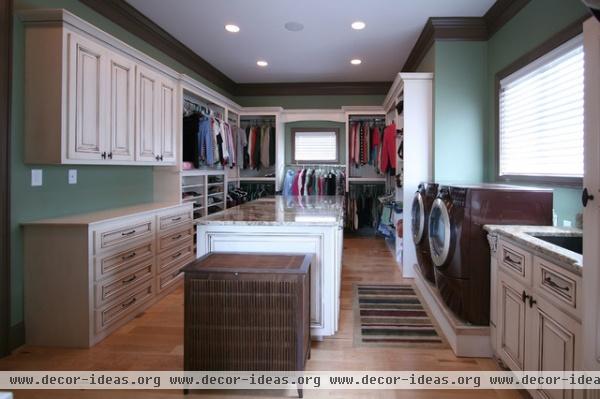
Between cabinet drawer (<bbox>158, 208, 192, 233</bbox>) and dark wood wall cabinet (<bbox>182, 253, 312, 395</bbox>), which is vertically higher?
cabinet drawer (<bbox>158, 208, 192, 233</bbox>)

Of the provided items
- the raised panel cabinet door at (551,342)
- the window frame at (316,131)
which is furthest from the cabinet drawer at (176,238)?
the window frame at (316,131)

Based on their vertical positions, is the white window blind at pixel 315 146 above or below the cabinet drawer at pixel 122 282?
above

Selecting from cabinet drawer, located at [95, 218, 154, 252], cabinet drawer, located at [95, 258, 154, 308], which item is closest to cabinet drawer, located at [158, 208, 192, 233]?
cabinet drawer, located at [95, 218, 154, 252]

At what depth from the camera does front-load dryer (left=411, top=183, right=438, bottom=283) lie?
10.7 ft

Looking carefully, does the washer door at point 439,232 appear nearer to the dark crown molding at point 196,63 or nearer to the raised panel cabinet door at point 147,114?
A: the raised panel cabinet door at point 147,114

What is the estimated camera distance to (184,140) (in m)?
4.53

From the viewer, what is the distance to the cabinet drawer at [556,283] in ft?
4.78

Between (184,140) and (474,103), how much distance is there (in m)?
3.22

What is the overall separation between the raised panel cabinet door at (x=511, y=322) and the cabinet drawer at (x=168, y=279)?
101 inches

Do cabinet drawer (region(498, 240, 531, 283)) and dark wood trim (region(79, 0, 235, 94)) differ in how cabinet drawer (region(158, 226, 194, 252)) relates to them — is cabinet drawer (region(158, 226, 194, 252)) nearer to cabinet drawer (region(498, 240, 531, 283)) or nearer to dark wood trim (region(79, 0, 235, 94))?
dark wood trim (region(79, 0, 235, 94))

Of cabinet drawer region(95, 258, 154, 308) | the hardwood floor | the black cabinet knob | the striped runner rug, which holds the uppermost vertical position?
the black cabinet knob

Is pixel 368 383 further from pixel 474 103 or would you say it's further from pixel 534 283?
pixel 474 103

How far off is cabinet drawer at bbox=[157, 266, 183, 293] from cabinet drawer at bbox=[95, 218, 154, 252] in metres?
0.46

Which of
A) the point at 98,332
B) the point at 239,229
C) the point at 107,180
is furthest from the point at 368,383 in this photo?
the point at 107,180
